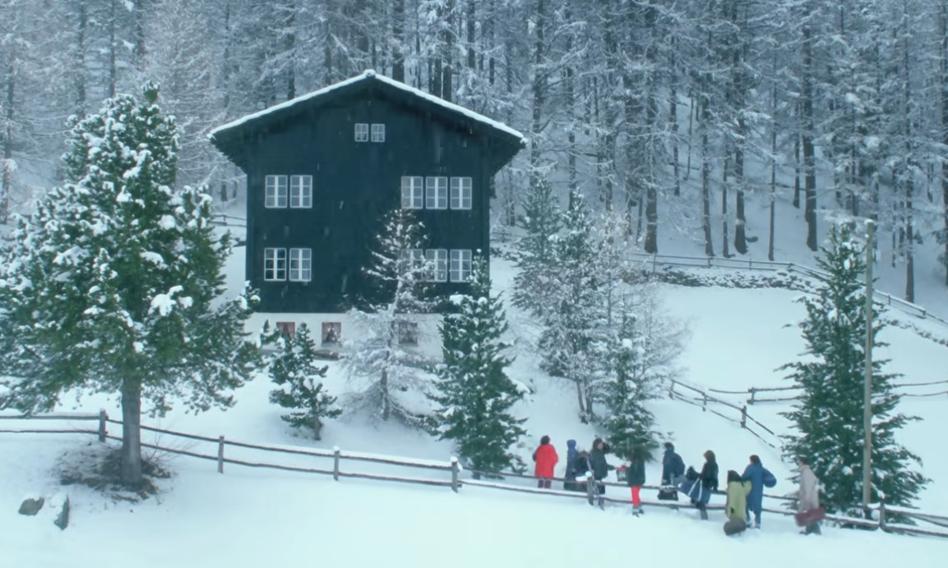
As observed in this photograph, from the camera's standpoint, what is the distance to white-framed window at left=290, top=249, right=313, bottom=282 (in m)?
34.7

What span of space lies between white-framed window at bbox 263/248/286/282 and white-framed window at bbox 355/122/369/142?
17.1ft

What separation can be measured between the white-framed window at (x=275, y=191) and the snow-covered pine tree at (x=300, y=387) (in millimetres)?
8938

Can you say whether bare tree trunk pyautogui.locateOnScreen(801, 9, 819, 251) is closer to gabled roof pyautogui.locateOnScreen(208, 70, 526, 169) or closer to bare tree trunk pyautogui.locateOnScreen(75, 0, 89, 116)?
gabled roof pyautogui.locateOnScreen(208, 70, 526, 169)

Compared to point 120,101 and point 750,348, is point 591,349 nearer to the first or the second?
point 750,348

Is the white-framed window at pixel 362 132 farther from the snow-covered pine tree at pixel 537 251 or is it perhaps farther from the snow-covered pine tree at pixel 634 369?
the snow-covered pine tree at pixel 634 369

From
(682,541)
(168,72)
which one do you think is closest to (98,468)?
(682,541)

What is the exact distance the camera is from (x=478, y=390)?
84.1ft

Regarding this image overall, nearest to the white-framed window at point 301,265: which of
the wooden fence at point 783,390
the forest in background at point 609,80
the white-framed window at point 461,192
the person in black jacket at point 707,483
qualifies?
the white-framed window at point 461,192

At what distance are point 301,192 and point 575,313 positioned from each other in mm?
11546

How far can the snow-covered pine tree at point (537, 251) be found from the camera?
109ft

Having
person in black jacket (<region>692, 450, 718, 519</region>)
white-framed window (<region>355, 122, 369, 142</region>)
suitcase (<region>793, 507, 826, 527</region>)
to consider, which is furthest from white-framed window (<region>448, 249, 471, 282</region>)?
suitcase (<region>793, 507, 826, 527</region>)

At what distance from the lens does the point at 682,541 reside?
18.7 m

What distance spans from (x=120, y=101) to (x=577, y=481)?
13511 millimetres

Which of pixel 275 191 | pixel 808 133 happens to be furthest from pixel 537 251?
pixel 808 133
